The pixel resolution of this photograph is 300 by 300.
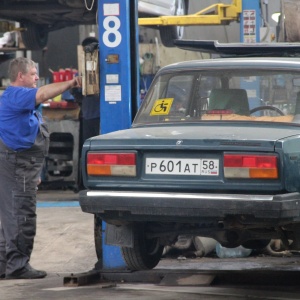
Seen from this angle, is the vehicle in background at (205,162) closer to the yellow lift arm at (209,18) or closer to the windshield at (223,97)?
the windshield at (223,97)

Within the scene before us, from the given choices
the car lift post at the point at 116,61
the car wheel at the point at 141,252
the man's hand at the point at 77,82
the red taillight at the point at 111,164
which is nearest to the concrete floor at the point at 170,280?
the car wheel at the point at 141,252

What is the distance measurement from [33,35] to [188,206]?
8371 millimetres

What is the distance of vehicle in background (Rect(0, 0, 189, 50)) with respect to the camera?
12.9 m

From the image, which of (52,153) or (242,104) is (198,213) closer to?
(242,104)

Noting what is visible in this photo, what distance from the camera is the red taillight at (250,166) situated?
21.3 ft

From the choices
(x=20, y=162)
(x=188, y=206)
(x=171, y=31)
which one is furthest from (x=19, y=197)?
(x=171, y=31)

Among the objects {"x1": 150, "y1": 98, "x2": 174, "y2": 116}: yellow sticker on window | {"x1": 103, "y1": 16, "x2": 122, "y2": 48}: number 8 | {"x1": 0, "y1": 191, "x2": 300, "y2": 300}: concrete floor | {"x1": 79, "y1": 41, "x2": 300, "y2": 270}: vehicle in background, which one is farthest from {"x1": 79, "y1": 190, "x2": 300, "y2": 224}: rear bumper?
{"x1": 103, "y1": 16, "x2": 122, "y2": 48}: number 8

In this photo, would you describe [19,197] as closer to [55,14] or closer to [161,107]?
[161,107]

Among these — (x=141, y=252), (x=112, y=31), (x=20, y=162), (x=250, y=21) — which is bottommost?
(x=141, y=252)

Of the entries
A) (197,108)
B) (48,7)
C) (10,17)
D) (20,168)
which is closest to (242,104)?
(197,108)

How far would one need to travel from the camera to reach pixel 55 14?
13.2 meters

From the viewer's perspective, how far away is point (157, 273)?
26.8 feet

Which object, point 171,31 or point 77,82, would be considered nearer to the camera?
point 77,82

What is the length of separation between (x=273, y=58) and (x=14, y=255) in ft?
8.97
